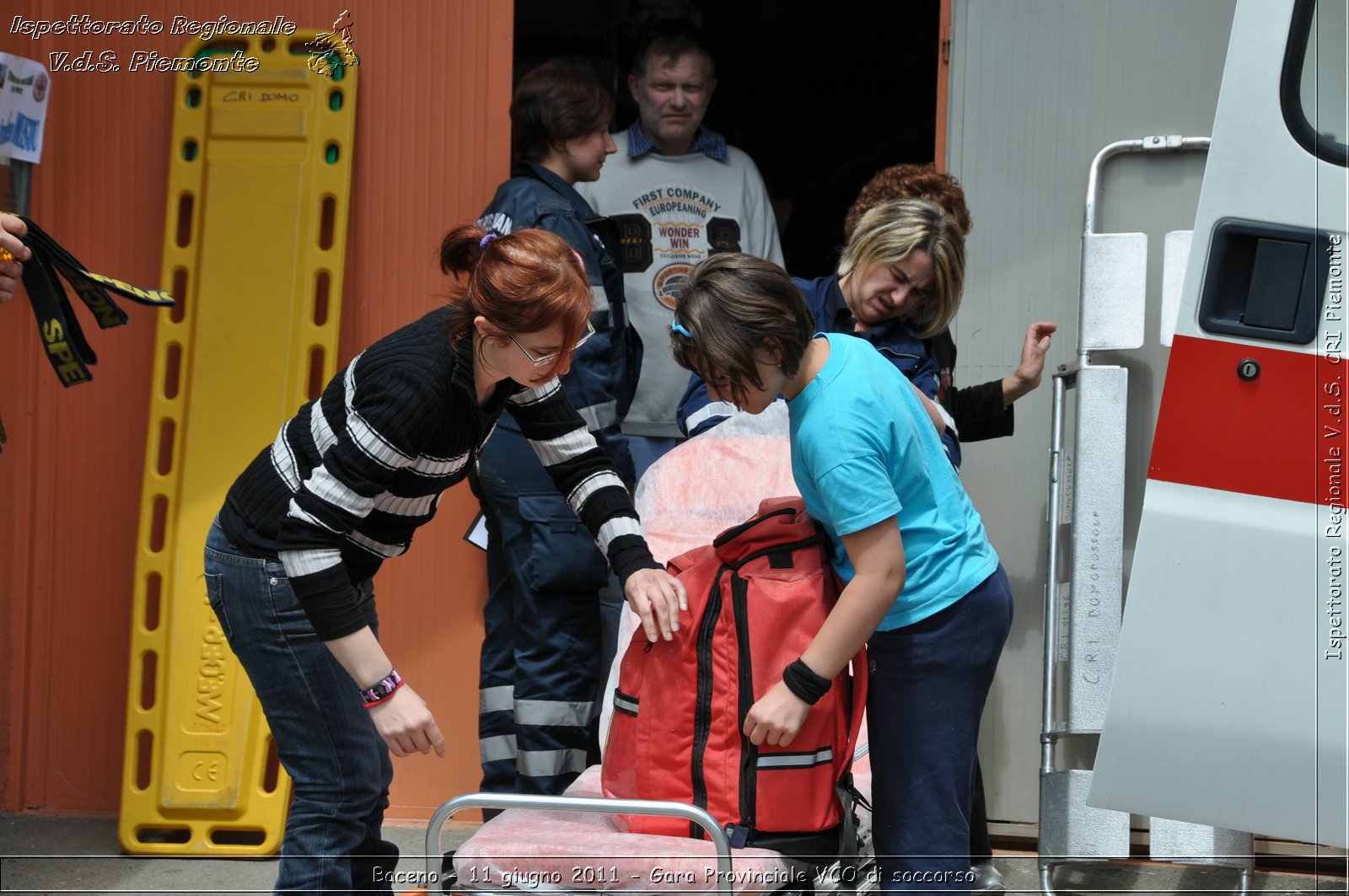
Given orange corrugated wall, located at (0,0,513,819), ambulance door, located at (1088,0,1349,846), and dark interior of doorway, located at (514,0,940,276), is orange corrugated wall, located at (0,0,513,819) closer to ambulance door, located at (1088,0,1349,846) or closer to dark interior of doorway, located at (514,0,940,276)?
dark interior of doorway, located at (514,0,940,276)

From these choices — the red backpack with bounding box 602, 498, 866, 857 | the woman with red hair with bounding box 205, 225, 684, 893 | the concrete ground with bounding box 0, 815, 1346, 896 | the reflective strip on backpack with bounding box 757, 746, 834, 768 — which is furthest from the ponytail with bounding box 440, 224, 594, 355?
the concrete ground with bounding box 0, 815, 1346, 896

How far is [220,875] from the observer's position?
142 inches

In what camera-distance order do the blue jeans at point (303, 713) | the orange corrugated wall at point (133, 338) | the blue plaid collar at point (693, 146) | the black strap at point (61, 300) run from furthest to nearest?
the blue plaid collar at point (693, 146)
the orange corrugated wall at point (133, 338)
the black strap at point (61, 300)
the blue jeans at point (303, 713)

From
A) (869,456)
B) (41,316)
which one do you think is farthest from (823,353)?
(41,316)

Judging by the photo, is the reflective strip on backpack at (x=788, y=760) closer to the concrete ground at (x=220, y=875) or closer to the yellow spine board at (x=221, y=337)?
the concrete ground at (x=220, y=875)

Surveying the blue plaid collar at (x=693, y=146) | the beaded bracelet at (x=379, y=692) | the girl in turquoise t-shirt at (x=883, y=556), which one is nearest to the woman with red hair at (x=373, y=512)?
the beaded bracelet at (x=379, y=692)

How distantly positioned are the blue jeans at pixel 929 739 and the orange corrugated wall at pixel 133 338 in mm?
1908

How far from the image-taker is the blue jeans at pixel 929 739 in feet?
7.61

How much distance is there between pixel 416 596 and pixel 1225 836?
2.38 meters

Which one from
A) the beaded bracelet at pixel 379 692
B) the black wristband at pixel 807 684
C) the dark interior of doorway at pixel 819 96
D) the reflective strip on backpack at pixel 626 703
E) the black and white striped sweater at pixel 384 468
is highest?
the dark interior of doorway at pixel 819 96

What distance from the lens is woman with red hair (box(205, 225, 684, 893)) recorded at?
2174 mm

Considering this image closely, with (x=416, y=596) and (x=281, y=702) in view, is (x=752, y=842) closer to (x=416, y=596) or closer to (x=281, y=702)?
(x=281, y=702)

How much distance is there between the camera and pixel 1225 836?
3469mm

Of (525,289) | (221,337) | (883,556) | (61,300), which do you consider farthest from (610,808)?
(221,337)
